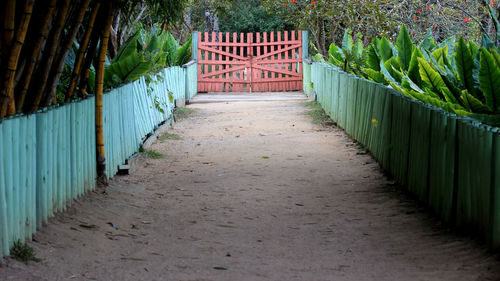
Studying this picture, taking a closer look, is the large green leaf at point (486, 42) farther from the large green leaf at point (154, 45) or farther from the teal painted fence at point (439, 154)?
the large green leaf at point (154, 45)

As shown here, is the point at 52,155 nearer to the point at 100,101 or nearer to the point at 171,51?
the point at 100,101

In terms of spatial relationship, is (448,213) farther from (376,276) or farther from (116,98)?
(116,98)

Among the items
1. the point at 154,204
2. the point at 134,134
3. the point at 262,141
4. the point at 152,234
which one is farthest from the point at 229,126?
the point at 152,234

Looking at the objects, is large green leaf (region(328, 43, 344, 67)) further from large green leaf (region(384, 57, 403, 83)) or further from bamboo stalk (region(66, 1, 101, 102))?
bamboo stalk (region(66, 1, 101, 102))

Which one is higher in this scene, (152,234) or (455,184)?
(455,184)

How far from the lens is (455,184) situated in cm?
496

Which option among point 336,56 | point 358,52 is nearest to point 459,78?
point 358,52

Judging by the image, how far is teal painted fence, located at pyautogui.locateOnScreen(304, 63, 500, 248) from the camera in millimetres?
4285

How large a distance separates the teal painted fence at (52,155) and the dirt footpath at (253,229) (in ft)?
0.63

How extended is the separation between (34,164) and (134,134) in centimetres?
394

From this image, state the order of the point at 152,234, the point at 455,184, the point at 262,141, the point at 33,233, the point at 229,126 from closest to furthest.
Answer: the point at 33,233 < the point at 455,184 < the point at 152,234 < the point at 262,141 < the point at 229,126

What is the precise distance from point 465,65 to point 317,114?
7.58m

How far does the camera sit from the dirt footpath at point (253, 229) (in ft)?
14.0

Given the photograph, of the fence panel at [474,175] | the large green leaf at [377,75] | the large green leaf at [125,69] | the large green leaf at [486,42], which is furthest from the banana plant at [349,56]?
the fence panel at [474,175]
